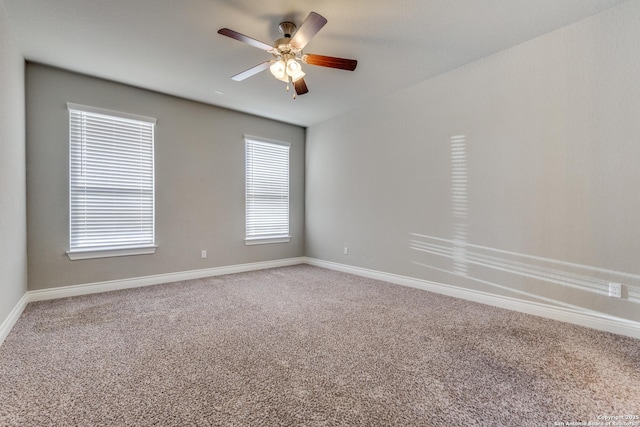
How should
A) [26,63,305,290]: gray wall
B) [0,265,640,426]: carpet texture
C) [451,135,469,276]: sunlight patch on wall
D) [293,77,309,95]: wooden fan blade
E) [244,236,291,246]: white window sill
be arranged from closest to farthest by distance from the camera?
[0,265,640,426]: carpet texture
[293,77,309,95]: wooden fan blade
[26,63,305,290]: gray wall
[451,135,469,276]: sunlight patch on wall
[244,236,291,246]: white window sill

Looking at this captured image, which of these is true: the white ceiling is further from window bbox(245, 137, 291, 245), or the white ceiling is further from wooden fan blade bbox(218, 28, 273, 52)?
window bbox(245, 137, 291, 245)

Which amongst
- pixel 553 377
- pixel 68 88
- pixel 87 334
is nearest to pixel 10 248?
pixel 87 334

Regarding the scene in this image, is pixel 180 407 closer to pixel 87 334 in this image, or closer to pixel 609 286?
pixel 87 334

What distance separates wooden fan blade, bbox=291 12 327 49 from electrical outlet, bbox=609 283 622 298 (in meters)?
3.15

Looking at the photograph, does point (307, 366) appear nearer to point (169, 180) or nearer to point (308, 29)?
point (308, 29)

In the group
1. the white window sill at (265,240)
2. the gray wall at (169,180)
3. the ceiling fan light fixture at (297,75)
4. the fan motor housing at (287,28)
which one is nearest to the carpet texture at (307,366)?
the gray wall at (169,180)

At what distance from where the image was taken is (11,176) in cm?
267

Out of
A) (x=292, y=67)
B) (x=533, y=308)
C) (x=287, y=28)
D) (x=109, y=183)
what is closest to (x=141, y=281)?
(x=109, y=183)

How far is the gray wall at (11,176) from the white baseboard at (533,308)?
4033 millimetres

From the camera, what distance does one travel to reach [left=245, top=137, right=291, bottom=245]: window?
5.10 metres

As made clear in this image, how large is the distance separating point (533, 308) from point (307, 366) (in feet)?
7.92

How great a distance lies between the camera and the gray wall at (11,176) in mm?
2414

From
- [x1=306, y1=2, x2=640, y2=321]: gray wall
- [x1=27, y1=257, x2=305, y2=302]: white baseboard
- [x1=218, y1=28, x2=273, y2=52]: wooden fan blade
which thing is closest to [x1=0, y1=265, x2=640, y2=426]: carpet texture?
[x1=27, y1=257, x2=305, y2=302]: white baseboard

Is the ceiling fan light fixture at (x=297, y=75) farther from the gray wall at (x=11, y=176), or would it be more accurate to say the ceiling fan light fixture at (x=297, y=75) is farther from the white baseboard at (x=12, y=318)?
the white baseboard at (x=12, y=318)
